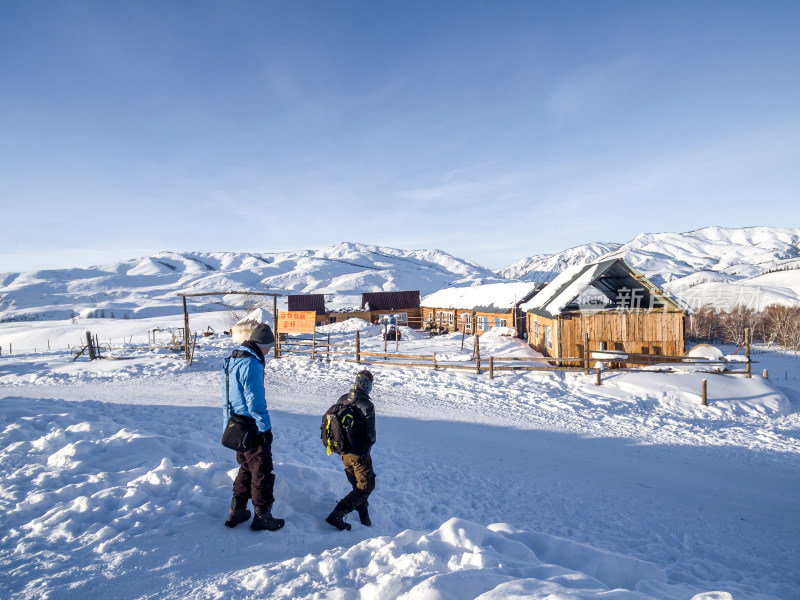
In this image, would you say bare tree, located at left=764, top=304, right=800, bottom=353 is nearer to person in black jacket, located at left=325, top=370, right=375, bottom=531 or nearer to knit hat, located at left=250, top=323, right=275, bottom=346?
person in black jacket, located at left=325, top=370, right=375, bottom=531

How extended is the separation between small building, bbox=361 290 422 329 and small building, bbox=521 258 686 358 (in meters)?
24.2

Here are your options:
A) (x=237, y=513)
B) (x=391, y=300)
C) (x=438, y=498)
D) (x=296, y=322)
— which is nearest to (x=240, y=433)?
(x=237, y=513)

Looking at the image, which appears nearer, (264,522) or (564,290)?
(264,522)

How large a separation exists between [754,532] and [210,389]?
1380 centimetres

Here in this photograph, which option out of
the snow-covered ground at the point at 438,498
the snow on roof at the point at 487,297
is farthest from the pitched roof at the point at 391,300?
the snow-covered ground at the point at 438,498

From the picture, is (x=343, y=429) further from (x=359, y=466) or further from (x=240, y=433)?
(x=240, y=433)

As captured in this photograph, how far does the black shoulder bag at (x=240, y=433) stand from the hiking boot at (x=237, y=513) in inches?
23.5

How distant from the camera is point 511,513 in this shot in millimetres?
5746

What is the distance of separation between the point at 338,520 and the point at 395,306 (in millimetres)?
38969

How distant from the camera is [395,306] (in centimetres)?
4312

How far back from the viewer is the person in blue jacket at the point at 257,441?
3801 mm

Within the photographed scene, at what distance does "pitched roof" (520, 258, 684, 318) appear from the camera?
17.4m

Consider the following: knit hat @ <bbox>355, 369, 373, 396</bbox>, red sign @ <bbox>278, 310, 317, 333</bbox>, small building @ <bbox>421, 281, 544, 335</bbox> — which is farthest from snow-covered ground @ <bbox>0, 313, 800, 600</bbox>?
small building @ <bbox>421, 281, 544, 335</bbox>

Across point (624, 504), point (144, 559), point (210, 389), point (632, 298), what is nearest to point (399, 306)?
point (632, 298)
